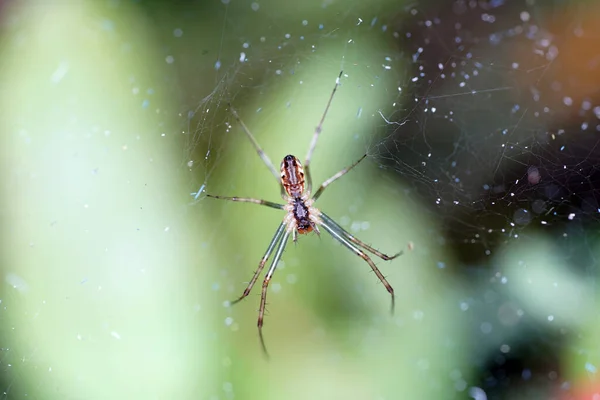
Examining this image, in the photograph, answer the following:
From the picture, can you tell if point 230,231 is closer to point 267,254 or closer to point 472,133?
point 267,254

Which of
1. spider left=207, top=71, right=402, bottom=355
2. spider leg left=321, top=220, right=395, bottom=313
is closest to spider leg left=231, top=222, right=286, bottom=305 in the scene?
spider left=207, top=71, right=402, bottom=355

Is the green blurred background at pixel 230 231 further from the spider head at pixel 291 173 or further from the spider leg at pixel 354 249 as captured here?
the spider head at pixel 291 173

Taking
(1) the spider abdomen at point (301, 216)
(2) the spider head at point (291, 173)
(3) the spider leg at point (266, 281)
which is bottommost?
(3) the spider leg at point (266, 281)

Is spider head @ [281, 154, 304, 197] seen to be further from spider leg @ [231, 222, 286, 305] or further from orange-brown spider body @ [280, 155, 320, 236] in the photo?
spider leg @ [231, 222, 286, 305]

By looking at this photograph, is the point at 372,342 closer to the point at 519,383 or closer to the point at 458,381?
the point at 458,381

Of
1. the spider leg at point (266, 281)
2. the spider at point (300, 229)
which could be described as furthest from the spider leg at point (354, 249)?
the spider leg at point (266, 281)
